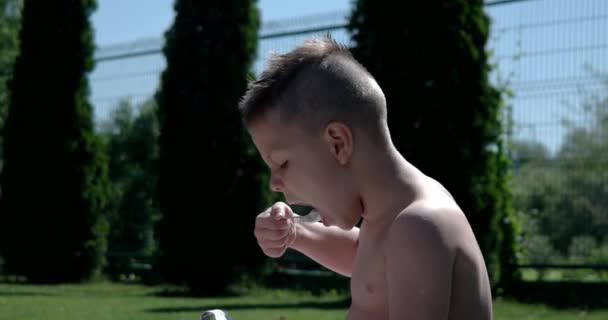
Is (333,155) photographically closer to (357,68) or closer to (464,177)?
(357,68)

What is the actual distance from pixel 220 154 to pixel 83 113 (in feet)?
9.21

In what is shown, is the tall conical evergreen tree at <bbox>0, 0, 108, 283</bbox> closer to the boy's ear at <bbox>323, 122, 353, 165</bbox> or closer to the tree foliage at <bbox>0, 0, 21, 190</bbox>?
the tree foliage at <bbox>0, 0, 21, 190</bbox>

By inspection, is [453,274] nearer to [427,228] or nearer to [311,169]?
[427,228]

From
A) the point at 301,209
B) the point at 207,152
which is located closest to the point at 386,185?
the point at 301,209

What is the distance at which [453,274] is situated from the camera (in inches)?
61.3

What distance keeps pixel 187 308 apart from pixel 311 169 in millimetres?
5915

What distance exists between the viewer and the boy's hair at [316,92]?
1662 mm

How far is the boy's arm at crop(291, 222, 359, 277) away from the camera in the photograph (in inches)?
87.6

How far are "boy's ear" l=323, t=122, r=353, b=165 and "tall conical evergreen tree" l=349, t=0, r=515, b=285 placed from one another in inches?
251

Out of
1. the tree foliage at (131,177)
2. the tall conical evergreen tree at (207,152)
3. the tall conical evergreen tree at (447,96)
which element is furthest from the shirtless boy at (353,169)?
the tree foliage at (131,177)

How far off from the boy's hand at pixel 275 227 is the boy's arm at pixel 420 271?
63cm

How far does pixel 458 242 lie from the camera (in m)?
1.54

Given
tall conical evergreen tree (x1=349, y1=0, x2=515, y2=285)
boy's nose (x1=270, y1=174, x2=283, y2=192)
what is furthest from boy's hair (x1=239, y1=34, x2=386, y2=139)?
tall conical evergreen tree (x1=349, y1=0, x2=515, y2=285)

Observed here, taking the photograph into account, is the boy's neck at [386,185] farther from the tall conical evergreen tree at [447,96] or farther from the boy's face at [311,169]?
the tall conical evergreen tree at [447,96]
